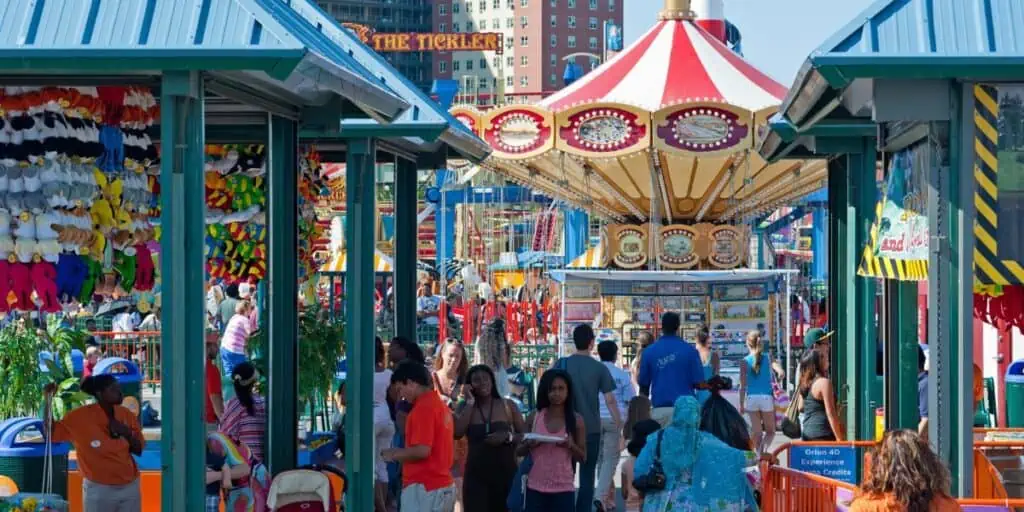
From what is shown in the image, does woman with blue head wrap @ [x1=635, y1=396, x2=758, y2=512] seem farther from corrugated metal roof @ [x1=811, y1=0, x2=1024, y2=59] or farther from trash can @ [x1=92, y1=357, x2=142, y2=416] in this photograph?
trash can @ [x1=92, y1=357, x2=142, y2=416]

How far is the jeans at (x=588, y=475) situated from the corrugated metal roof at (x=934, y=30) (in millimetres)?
4715

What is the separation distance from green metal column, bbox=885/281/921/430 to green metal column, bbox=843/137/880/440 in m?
2.43

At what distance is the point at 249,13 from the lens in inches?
285

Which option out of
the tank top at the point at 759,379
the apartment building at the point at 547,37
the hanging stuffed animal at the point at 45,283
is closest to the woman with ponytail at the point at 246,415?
the hanging stuffed animal at the point at 45,283

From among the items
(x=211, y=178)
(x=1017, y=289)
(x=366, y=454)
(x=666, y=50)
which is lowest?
(x=366, y=454)

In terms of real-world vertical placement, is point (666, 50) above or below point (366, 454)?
above

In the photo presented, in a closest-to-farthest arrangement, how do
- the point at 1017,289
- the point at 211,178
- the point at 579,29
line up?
the point at 1017,289
the point at 211,178
the point at 579,29

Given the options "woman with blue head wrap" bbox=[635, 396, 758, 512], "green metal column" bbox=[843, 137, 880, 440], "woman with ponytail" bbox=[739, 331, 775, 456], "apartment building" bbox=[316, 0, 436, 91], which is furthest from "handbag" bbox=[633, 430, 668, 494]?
"apartment building" bbox=[316, 0, 436, 91]

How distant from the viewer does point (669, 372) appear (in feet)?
41.2

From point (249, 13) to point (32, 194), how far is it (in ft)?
4.57

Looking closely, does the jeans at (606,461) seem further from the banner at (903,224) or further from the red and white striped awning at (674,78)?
the red and white striped awning at (674,78)

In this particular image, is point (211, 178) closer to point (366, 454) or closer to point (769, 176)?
point (366, 454)

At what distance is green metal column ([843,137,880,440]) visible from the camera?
39.2 ft

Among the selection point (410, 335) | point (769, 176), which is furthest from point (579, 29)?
point (410, 335)
